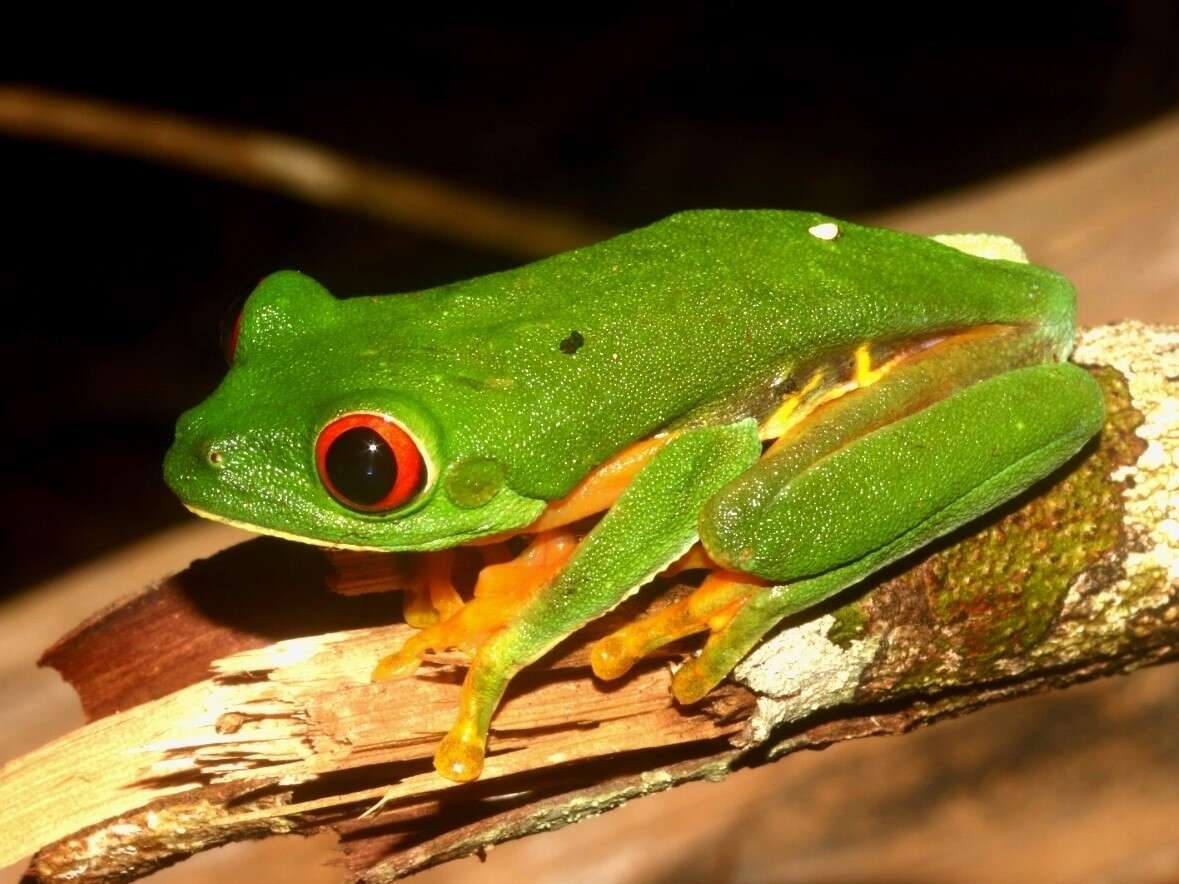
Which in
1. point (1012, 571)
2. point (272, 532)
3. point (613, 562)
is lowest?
point (1012, 571)

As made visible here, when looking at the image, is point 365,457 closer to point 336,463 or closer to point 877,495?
point 336,463

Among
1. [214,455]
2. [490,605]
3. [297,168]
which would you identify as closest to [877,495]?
[490,605]

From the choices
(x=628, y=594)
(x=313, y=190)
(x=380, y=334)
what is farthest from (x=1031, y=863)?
(x=313, y=190)

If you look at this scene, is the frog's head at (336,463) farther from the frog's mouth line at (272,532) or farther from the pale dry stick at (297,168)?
the pale dry stick at (297,168)

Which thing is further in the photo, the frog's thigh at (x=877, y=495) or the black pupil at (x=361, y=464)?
the frog's thigh at (x=877, y=495)

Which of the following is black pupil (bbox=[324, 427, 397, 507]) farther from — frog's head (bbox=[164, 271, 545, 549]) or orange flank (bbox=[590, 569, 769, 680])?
orange flank (bbox=[590, 569, 769, 680])

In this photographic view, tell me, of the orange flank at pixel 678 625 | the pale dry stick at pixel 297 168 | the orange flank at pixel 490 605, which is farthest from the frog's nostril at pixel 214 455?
the pale dry stick at pixel 297 168
